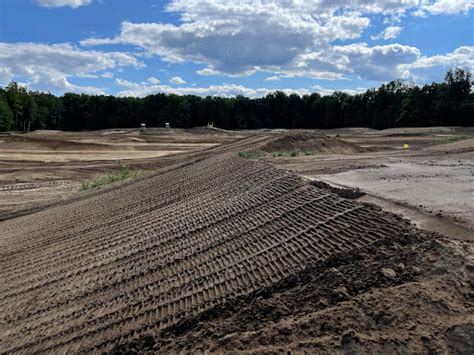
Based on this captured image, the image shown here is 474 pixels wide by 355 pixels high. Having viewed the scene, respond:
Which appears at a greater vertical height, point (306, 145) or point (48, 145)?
point (306, 145)

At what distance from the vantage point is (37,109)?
8738 centimetres

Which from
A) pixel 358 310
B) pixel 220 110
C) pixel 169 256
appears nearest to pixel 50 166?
pixel 169 256

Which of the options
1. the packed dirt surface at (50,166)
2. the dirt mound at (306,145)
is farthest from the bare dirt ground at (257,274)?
the dirt mound at (306,145)

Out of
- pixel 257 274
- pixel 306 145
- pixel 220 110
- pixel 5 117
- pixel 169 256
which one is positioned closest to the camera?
pixel 257 274

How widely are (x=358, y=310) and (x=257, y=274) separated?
2.01 meters

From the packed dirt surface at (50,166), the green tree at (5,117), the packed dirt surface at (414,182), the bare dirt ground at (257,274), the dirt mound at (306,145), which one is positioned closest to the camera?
the bare dirt ground at (257,274)

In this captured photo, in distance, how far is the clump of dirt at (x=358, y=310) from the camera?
202 inches

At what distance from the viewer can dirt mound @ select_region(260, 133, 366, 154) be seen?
27.5m

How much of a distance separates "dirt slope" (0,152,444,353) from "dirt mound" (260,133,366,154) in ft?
45.0

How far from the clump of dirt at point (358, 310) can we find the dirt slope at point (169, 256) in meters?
0.28

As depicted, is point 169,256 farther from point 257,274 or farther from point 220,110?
point 220,110

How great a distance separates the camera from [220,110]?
9838 cm

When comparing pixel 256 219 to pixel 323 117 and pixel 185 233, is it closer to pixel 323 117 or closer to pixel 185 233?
pixel 185 233

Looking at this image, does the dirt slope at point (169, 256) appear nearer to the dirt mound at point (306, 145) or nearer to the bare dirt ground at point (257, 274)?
the bare dirt ground at point (257, 274)
